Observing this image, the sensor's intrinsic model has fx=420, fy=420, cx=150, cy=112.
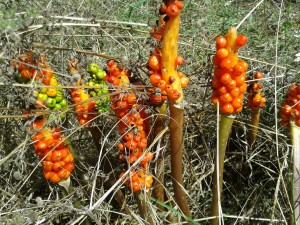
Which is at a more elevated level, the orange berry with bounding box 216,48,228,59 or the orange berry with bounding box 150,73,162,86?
the orange berry with bounding box 216,48,228,59

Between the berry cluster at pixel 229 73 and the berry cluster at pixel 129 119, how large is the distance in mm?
354

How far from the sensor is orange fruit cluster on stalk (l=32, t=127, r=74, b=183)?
6.03 feet

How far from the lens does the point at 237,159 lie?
2.78m

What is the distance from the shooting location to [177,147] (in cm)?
180

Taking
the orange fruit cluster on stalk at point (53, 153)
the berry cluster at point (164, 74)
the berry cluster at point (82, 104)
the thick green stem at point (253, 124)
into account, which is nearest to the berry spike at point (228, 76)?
the berry cluster at point (164, 74)

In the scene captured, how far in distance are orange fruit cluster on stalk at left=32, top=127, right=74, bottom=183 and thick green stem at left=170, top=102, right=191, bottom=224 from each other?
A: 482 mm

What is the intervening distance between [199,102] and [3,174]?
4.50 feet

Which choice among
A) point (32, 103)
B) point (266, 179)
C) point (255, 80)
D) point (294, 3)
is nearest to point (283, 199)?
point (266, 179)

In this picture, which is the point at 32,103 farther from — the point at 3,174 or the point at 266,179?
the point at 266,179

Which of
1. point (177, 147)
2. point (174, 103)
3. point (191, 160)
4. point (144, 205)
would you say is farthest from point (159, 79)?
point (191, 160)

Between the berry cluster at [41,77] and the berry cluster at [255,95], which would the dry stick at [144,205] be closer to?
the berry cluster at [41,77]

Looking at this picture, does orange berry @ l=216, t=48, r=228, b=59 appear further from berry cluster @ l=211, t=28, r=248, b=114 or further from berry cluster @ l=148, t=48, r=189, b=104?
berry cluster @ l=148, t=48, r=189, b=104

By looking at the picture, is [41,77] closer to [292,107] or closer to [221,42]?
[221,42]

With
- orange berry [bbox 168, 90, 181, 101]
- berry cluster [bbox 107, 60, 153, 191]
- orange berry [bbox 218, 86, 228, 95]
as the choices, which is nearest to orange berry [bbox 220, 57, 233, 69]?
orange berry [bbox 218, 86, 228, 95]
